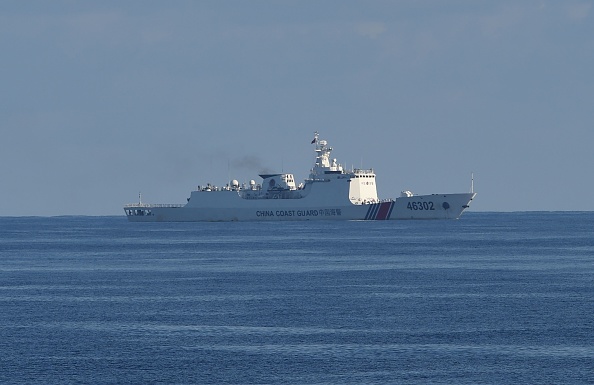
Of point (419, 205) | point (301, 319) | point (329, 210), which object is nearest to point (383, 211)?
point (419, 205)

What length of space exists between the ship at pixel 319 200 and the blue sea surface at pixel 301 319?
55.1 meters

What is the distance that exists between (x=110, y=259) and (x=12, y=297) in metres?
27.8

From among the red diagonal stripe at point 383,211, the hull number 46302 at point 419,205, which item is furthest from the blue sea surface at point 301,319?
the hull number 46302 at point 419,205

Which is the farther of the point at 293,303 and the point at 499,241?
the point at 499,241

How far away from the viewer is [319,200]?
134875 mm

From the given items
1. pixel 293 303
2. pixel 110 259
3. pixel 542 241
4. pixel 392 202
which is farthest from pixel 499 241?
pixel 293 303

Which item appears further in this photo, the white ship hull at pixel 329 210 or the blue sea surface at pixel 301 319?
the white ship hull at pixel 329 210

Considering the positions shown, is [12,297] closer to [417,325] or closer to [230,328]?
[230,328]

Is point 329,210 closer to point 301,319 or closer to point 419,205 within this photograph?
point 419,205

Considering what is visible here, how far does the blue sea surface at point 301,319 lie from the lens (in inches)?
1209

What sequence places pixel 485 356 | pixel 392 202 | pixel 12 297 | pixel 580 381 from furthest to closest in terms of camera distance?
1. pixel 392 202
2. pixel 12 297
3. pixel 485 356
4. pixel 580 381

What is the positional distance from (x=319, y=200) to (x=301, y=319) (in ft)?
309

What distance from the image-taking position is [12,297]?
49.7 meters

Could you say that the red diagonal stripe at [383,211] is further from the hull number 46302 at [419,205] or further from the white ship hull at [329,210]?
the hull number 46302 at [419,205]
